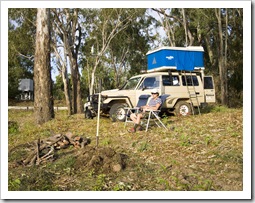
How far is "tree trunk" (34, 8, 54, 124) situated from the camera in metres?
9.10

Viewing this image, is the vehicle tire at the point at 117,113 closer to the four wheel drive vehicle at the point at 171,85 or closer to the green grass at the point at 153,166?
the four wheel drive vehicle at the point at 171,85

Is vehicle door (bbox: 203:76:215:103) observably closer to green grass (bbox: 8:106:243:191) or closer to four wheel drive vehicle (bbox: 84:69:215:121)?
four wheel drive vehicle (bbox: 84:69:215:121)

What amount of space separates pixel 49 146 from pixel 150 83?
544 cm

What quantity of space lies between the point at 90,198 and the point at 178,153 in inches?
81.1

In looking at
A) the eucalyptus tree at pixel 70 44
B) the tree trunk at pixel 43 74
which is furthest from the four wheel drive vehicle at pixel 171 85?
the eucalyptus tree at pixel 70 44

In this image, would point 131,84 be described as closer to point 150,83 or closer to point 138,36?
point 150,83

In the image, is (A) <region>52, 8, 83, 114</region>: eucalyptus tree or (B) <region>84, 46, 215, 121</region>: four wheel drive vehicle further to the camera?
(A) <region>52, 8, 83, 114</region>: eucalyptus tree

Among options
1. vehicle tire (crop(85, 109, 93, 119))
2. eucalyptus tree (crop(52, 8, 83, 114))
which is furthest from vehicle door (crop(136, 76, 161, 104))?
eucalyptus tree (crop(52, 8, 83, 114))

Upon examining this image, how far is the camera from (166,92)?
→ 1095 cm

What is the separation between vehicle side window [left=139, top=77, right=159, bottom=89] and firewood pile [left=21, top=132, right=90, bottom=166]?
13.9ft

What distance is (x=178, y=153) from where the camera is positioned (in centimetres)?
589

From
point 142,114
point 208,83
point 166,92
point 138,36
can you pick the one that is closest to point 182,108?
point 166,92

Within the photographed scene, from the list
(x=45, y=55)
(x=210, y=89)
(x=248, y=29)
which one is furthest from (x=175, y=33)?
(x=248, y=29)
